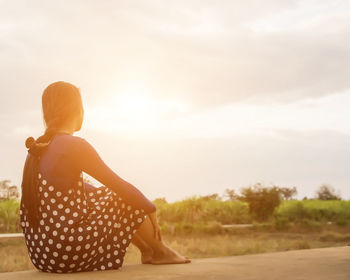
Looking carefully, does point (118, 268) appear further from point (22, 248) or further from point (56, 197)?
point (22, 248)

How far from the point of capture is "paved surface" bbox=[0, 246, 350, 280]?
264 centimetres

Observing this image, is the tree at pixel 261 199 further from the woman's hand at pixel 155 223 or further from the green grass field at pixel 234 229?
the woman's hand at pixel 155 223

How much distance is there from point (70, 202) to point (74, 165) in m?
0.21

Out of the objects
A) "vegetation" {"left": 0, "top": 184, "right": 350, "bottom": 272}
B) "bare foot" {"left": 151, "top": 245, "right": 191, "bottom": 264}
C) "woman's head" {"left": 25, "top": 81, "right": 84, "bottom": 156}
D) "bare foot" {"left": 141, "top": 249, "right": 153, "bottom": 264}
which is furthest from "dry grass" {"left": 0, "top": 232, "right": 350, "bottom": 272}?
"woman's head" {"left": 25, "top": 81, "right": 84, "bottom": 156}

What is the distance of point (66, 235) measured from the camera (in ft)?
9.05

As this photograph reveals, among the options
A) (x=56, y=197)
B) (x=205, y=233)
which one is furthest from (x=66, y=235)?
(x=205, y=233)

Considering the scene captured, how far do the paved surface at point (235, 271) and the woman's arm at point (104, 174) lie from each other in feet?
1.30

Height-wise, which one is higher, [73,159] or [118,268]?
[73,159]

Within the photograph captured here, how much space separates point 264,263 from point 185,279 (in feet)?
2.82

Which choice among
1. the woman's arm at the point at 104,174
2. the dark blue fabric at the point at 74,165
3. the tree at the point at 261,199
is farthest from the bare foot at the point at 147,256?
the tree at the point at 261,199

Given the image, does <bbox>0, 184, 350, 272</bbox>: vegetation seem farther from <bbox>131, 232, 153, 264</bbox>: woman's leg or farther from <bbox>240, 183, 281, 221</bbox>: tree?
<bbox>131, 232, 153, 264</bbox>: woman's leg

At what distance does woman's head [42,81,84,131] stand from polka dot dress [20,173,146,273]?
0.33 metres

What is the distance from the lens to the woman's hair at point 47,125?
2806 millimetres

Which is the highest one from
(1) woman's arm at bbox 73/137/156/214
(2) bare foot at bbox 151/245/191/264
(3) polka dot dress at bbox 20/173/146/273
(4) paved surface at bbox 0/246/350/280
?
(1) woman's arm at bbox 73/137/156/214
